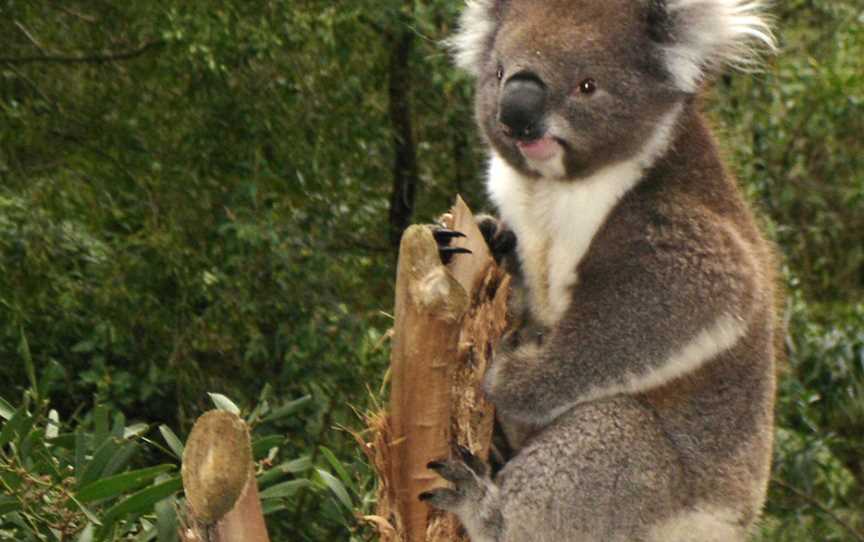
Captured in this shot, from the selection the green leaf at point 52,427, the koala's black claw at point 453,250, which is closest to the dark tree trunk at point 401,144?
the green leaf at point 52,427

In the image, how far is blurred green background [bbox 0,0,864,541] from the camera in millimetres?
5008

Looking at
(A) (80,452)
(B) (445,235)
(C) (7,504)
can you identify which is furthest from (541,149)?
(C) (7,504)

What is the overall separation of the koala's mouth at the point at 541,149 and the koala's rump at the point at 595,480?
1.76 feet

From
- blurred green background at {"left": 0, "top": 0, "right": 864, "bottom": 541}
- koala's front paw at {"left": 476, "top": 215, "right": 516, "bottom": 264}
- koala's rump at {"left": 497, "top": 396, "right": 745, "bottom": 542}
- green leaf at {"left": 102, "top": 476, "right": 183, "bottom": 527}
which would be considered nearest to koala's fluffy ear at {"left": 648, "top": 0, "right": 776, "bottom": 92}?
koala's front paw at {"left": 476, "top": 215, "right": 516, "bottom": 264}

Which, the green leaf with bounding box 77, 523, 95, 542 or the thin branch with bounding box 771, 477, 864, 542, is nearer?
the green leaf with bounding box 77, 523, 95, 542

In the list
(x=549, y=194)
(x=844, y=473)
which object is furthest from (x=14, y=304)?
(x=844, y=473)

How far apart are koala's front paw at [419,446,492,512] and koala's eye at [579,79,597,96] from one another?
79 cm

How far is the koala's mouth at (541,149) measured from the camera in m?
2.93

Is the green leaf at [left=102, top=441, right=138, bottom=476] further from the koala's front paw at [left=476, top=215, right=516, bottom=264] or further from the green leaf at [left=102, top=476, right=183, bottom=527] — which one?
the koala's front paw at [left=476, top=215, right=516, bottom=264]

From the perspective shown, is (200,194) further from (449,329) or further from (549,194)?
(449,329)

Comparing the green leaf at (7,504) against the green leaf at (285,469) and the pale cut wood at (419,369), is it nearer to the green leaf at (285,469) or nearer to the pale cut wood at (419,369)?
the green leaf at (285,469)

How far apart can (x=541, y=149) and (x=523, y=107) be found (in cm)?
12

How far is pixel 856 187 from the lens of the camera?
6.09 m

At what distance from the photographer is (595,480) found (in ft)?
9.53
